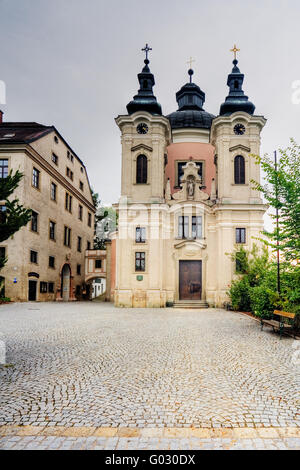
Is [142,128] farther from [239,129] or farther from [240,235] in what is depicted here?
[240,235]

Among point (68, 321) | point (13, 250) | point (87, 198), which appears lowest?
point (68, 321)

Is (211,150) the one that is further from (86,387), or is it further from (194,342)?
(86,387)

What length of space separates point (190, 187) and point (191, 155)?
455 cm

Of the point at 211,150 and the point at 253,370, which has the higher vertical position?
the point at 211,150

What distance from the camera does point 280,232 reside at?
11.9 meters

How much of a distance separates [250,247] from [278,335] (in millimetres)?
13029

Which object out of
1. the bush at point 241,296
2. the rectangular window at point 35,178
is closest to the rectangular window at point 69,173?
the rectangular window at point 35,178

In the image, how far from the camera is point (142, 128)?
86.0 feet

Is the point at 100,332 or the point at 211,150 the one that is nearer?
the point at 100,332

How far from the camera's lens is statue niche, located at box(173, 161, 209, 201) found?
26.3 metres

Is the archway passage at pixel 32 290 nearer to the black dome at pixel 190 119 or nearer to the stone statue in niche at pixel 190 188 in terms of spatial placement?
the stone statue in niche at pixel 190 188

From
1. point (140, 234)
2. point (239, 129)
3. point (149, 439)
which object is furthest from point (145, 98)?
point (149, 439)

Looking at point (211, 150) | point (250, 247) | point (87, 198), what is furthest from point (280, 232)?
point (87, 198)
